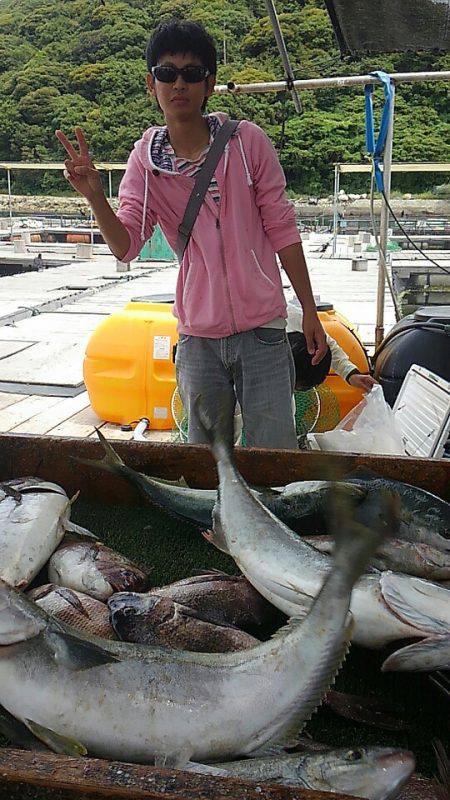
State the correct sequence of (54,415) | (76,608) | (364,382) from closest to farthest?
(76,608), (364,382), (54,415)

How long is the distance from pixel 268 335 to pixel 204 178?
29.8 inches

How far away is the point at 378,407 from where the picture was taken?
3854 millimetres

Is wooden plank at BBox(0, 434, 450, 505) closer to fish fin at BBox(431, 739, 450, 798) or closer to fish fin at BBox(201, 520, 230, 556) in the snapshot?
fish fin at BBox(201, 520, 230, 556)

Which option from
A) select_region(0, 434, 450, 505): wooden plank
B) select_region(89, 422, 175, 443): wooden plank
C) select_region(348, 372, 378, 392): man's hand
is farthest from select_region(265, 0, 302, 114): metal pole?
select_region(0, 434, 450, 505): wooden plank

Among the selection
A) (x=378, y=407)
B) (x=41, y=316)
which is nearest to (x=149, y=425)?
(x=378, y=407)

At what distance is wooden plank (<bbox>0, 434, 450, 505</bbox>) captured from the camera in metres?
2.52

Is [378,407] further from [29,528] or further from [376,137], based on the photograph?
[376,137]

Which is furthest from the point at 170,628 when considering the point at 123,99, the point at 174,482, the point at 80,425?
the point at 123,99

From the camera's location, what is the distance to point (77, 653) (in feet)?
4.83

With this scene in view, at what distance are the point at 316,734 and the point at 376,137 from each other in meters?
5.51

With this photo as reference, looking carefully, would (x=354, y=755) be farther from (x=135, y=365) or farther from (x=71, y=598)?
(x=135, y=365)

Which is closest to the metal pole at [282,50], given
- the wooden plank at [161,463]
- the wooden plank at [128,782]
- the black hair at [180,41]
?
the black hair at [180,41]

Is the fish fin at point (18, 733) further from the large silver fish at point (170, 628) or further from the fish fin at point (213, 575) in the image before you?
the fish fin at point (213, 575)

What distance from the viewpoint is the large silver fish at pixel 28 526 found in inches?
79.6
